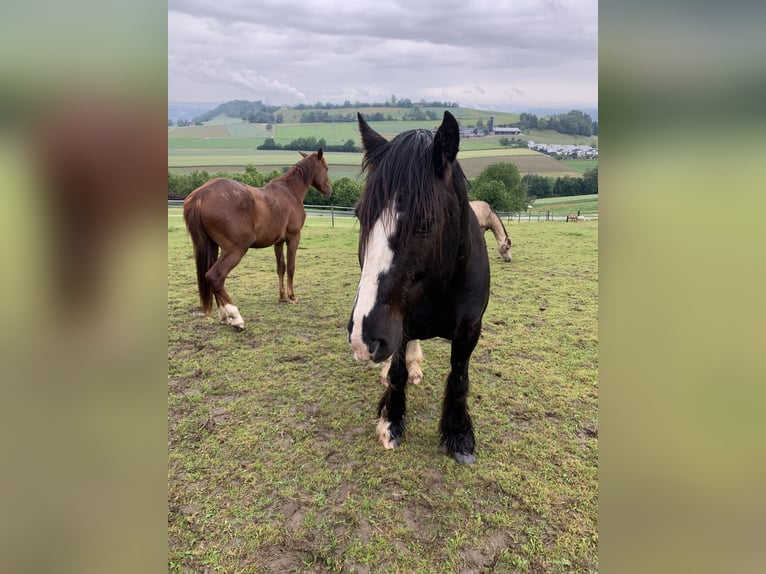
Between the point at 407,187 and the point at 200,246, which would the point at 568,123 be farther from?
the point at 200,246

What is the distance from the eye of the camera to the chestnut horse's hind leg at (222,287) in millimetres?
5145

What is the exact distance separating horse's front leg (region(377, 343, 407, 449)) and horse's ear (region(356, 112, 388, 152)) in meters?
1.50

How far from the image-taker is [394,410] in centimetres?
293

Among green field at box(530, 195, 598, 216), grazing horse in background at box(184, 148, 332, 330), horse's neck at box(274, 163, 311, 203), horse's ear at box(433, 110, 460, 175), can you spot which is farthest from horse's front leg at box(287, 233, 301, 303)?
horse's ear at box(433, 110, 460, 175)

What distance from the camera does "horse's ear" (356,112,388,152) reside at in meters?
2.25

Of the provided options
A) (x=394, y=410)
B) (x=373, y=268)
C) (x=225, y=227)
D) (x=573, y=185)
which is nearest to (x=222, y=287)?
(x=225, y=227)

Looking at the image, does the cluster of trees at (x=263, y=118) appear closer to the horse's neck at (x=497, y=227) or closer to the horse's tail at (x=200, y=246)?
the horse's neck at (x=497, y=227)

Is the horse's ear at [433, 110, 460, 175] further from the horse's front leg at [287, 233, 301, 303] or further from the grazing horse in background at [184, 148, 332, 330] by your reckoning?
the horse's front leg at [287, 233, 301, 303]

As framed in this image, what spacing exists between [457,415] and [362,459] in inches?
30.0

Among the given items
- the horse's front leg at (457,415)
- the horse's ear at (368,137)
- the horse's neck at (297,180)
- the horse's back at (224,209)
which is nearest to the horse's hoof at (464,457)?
the horse's front leg at (457,415)
